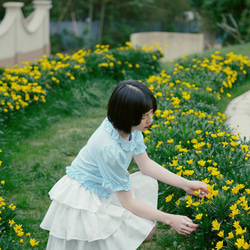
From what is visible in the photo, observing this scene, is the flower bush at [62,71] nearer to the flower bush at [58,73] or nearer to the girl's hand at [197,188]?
the flower bush at [58,73]

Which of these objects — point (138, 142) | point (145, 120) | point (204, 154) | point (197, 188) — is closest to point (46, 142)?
point (204, 154)

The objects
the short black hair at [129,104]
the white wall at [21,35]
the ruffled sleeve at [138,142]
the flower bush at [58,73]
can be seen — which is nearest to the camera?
the short black hair at [129,104]

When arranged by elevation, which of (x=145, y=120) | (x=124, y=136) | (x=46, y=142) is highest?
(x=145, y=120)

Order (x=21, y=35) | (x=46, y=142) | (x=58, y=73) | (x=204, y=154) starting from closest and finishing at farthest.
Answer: (x=204, y=154), (x=46, y=142), (x=58, y=73), (x=21, y=35)

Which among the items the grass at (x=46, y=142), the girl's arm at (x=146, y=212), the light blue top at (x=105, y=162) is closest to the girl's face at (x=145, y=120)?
the light blue top at (x=105, y=162)

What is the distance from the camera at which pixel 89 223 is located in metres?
2.09

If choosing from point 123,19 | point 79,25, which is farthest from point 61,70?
point 123,19

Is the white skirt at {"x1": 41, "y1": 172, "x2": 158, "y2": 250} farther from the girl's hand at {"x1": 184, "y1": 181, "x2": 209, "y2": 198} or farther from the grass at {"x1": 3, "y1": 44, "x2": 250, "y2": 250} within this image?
the grass at {"x1": 3, "y1": 44, "x2": 250, "y2": 250}

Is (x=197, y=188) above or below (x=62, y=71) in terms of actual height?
above

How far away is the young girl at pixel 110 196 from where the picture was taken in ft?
6.61

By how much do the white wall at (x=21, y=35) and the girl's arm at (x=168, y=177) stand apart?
9.00 metres

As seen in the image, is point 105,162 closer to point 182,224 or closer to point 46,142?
point 182,224

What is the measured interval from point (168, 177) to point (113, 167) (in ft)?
1.61

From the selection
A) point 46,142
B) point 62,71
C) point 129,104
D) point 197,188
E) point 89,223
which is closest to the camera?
point 129,104
